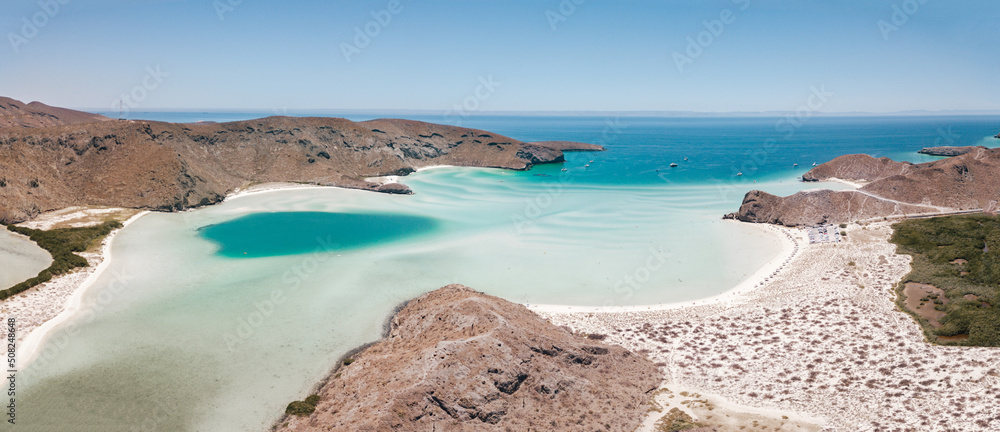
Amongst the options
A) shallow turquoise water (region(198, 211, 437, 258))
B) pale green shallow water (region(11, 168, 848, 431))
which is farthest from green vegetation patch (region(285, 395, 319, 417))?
shallow turquoise water (region(198, 211, 437, 258))

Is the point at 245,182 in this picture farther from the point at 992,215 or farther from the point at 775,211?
the point at 992,215

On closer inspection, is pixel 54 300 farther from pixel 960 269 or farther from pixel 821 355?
pixel 960 269

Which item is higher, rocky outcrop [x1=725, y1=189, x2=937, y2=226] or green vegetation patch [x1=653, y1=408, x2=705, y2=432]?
rocky outcrop [x1=725, y1=189, x2=937, y2=226]

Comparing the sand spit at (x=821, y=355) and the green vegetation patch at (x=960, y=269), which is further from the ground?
the green vegetation patch at (x=960, y=269)

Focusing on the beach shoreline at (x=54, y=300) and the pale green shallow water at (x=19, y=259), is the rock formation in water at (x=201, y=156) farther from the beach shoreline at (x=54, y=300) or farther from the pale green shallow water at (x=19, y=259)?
the beach shoreline at (x=54, y=300)

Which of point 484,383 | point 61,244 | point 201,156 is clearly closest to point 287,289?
point 484,383

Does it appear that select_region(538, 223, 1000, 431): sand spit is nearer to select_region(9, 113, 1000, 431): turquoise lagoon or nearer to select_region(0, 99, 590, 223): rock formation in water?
select_region(9, 113, 1000, 431): turquoise lagoon

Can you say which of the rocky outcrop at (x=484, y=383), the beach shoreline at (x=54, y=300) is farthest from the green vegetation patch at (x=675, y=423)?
the beach shoreline at (x=54, y=300)

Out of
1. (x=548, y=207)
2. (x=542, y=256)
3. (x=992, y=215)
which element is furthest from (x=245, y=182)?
(x=992, y=215)
